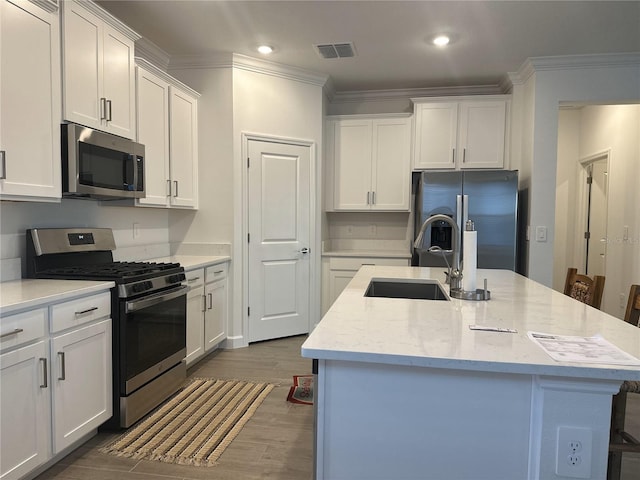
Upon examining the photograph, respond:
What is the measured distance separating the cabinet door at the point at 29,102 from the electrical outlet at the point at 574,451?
2339 mm

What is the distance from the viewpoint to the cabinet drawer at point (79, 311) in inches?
73.4

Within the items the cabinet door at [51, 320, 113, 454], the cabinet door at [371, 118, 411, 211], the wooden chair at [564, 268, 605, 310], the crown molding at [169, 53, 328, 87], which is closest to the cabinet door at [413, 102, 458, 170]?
the cabinet door at [371, 118, 411, 211]

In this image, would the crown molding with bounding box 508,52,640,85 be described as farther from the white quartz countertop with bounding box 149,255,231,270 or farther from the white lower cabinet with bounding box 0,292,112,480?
the white lower cabinet with bounding box 0,292,112,480

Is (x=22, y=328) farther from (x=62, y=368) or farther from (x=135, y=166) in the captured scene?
(x=135, y=166)

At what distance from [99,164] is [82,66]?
1.81 ft

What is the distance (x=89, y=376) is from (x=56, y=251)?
2.66 feet

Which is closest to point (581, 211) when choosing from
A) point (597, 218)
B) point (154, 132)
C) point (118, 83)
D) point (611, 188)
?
point (597, 218)

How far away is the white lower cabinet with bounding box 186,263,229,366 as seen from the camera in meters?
3.15

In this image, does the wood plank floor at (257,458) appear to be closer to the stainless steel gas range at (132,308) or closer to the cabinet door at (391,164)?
the stainless steel gas range at (132,308)

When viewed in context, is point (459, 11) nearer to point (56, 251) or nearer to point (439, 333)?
point (439, 333)

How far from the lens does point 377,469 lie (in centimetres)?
117

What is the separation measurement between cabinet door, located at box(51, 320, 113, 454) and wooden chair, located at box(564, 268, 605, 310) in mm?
2481

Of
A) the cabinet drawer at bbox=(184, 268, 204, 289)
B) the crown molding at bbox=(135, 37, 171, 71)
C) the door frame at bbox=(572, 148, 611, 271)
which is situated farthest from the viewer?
the door frame at bbox=(572, 148, 611, 271)

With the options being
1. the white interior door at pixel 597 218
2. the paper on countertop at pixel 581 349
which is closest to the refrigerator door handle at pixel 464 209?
the white interior door at pixel 597 218
